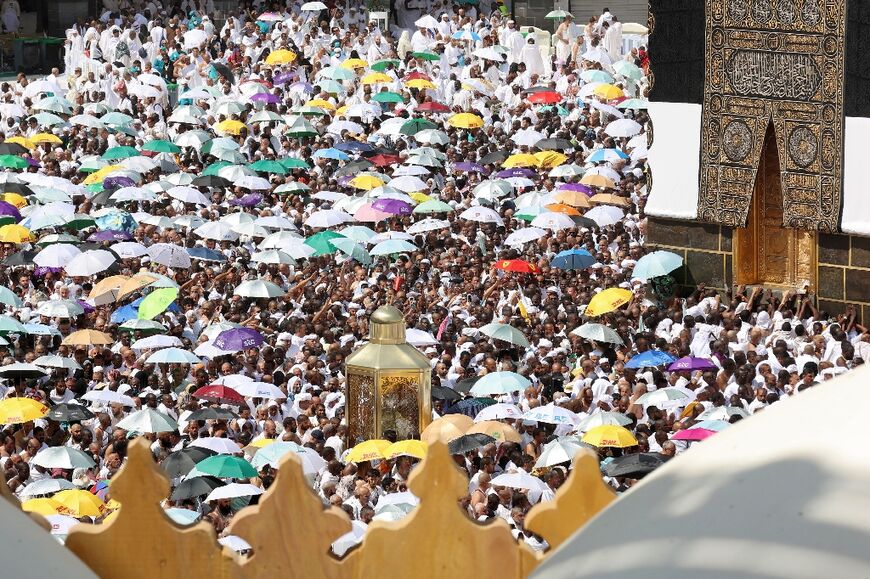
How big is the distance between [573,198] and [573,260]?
296 centimetres

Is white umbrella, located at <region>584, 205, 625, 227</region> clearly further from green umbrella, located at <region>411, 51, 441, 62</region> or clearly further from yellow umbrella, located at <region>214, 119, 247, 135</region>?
green umbrella, located at <region>411, 51, 441, 62</region>

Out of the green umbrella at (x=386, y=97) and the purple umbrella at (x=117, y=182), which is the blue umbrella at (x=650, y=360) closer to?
the purple umbrella at (x=117, y=182)

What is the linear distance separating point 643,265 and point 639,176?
19.0 ft

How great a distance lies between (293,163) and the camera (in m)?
28.5

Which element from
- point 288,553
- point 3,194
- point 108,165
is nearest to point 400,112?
point 108,165

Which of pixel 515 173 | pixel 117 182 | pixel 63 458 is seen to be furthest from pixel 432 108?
pixel 63 458

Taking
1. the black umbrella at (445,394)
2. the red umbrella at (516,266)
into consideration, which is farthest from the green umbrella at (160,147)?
the black umbrella at (445,394)

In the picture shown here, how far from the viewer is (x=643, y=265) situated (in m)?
21.3

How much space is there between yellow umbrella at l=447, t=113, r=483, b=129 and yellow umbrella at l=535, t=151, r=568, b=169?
2564mm

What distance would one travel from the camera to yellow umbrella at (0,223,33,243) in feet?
A: 80.2

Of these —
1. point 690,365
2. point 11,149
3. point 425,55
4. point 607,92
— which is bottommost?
point 690,365

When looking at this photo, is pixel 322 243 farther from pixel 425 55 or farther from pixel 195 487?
pixel 425 55

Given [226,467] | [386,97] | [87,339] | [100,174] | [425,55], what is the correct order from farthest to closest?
1. [425,55]
2. [386,97]
3. [100,174]
4. [87,339]
5. [226,467]

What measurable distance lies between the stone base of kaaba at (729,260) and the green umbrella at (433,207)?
140 inches
